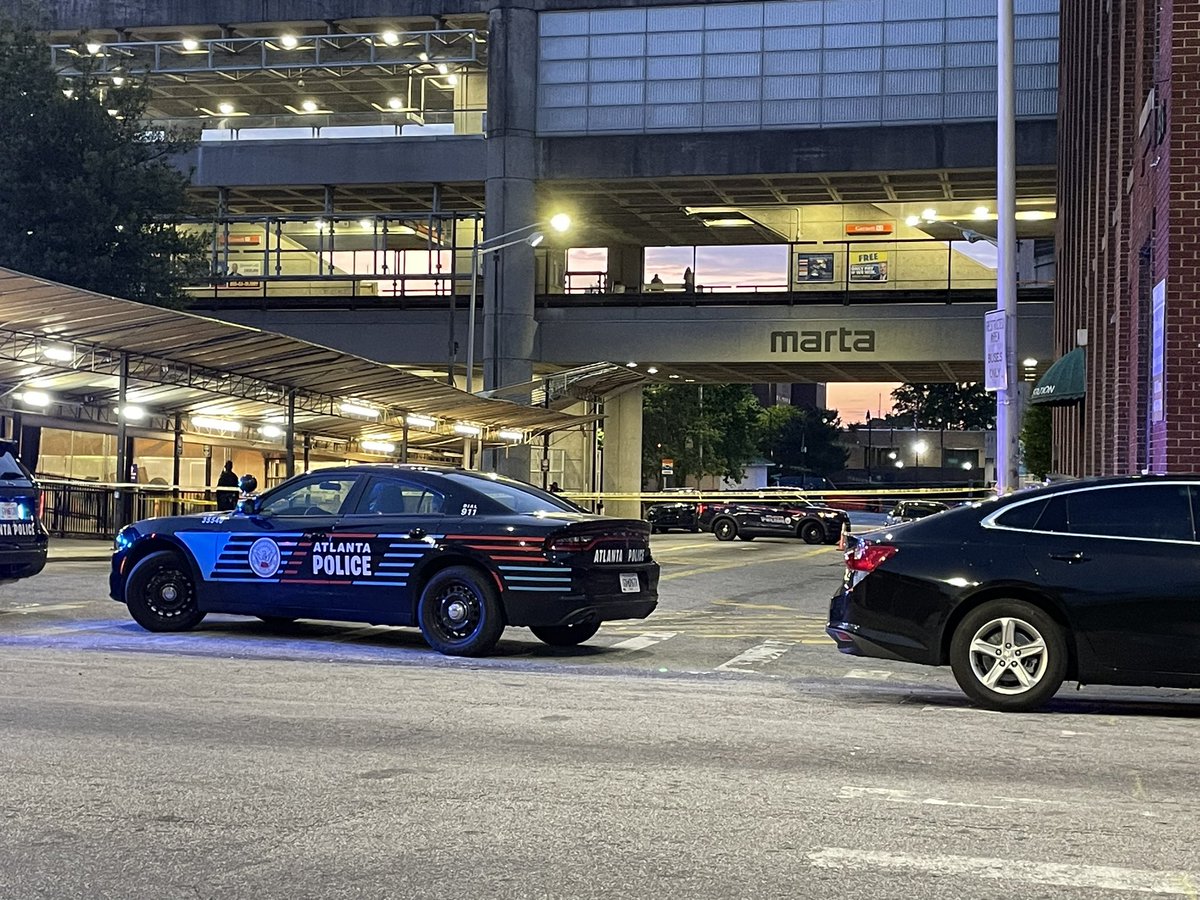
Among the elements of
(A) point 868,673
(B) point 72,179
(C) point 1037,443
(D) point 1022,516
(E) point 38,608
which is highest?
(B) point 72,179

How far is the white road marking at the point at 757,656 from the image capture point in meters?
11.8

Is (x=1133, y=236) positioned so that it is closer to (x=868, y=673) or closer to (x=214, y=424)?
(x=868, y=673)

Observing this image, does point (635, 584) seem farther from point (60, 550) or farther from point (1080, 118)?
point (1080, 118)

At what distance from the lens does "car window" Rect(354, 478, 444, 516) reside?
40.6 ft

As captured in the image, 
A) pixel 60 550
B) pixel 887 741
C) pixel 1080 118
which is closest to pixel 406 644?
pixel 887 741

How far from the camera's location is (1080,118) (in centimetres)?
3072

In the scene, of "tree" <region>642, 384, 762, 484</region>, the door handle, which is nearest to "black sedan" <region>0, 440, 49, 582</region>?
the door handle

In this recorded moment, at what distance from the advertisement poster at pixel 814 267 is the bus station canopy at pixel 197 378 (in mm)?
10049

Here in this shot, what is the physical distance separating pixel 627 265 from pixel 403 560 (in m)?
41.2

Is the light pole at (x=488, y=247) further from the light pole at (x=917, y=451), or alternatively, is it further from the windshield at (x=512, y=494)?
the light pole at (x=917, y=451)

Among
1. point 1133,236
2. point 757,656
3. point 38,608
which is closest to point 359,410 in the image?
point 38,608

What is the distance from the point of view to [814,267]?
46969 mm

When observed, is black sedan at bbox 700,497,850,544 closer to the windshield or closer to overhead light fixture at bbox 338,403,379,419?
overhead light fixture at bbox 338,403,379,419

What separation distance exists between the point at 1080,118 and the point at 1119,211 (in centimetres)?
1001
